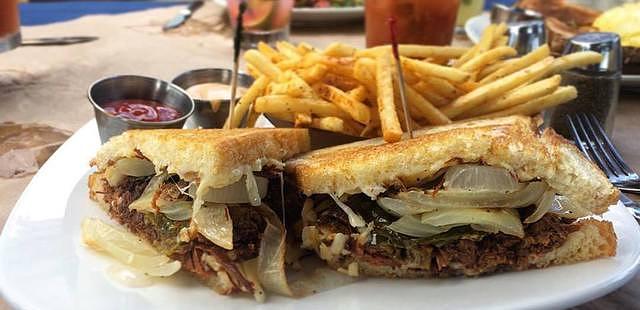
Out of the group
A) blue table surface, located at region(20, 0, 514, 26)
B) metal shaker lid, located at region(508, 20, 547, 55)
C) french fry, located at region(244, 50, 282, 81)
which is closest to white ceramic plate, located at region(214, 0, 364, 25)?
metal shaker lid, located at region(508, 20, 547, 55)

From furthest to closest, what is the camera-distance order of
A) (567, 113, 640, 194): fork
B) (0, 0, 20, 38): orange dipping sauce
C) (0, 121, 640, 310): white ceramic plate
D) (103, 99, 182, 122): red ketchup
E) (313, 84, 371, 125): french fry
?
(0, 0, 20, 38): orange dipping sauce → (103, 99, 182, 122): red ketchup → (567, 113, 640, 194): fork → (313, 84, 371, 125): french fry → (0, 121, 640, 310): white ceramic plate

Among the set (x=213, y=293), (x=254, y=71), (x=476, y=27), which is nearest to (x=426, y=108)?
(x=254, y=71)

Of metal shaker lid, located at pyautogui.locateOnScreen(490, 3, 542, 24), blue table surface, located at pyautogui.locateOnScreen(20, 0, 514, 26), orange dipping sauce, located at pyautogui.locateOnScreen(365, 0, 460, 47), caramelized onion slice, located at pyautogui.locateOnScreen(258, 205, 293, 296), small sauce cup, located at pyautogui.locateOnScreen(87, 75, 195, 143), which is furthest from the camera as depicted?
blue table surface, located at pyautogui.locateOnScreen(20, 0, 514, 26)

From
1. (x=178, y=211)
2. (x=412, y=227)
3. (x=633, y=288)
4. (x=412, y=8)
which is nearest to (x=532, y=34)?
(x=412, y=8)

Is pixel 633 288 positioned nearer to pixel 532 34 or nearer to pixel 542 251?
pixel 542 251

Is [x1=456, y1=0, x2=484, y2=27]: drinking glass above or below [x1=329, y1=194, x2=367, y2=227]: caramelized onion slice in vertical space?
below

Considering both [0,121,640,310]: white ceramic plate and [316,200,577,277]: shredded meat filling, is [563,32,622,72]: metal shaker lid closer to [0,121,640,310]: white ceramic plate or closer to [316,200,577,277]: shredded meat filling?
[0,121,640,310]: white ceramic plate

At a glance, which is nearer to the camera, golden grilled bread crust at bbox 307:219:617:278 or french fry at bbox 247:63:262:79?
golden grilled bread crust at bbox 307:219:617:278

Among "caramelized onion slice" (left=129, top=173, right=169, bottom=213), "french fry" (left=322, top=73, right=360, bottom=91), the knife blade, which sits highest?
"french fry" (left=322, top=73, right=360, bottom=91)
